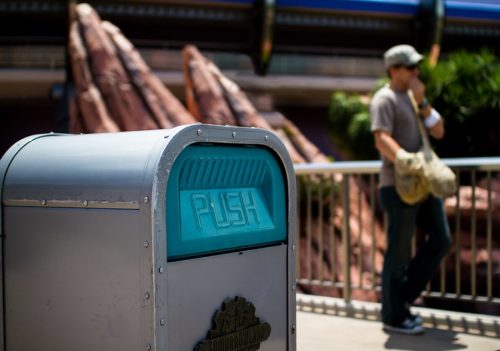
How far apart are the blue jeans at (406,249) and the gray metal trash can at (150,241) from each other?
1500mm

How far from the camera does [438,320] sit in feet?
15.2

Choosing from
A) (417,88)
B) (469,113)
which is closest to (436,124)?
(417,88)

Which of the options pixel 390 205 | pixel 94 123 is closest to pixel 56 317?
pixel 390 205

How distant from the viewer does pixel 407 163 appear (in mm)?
4051

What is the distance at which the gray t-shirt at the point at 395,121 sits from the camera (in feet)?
14.0

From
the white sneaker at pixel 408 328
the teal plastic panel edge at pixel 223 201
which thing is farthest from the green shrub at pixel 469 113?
the teal plastic panel edge at pixel 223 201

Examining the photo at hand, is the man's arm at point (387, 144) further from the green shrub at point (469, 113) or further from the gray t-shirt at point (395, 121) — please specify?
the green shrub at point (469, 113)

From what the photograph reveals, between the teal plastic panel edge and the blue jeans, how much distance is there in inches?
61.4

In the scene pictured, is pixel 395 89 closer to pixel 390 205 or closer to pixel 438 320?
pixel 390 205

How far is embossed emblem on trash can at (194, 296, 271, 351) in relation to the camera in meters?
2.50

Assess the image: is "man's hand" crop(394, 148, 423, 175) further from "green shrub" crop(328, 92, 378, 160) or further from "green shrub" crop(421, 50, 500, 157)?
"green shrub" crop(328, 92, 378, 160)

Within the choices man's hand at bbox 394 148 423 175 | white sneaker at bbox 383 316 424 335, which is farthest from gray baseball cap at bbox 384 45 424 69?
white sneaker at bbox 383 316 424 335

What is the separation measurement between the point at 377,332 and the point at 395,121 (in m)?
1.49

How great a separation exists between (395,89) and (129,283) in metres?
2.76
